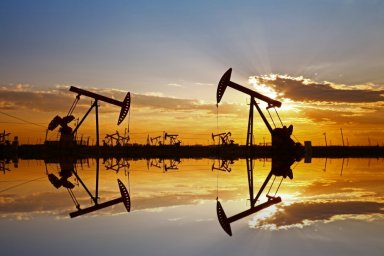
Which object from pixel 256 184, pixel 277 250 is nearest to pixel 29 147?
pixel 256 184

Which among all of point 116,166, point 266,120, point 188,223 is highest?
point 266,120

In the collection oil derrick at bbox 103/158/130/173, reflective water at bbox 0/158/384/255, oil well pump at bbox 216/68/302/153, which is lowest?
reflective water at bbox 0/158/384/255

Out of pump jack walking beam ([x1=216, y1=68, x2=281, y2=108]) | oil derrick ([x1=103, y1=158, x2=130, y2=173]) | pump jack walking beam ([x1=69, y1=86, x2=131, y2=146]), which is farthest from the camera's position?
pump jack walking beam ([x1=69, y1=86, x2=131, y2=146])

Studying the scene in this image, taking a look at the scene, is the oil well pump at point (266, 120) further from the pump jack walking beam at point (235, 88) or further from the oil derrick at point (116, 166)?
the oil derrick at point (116, 166)

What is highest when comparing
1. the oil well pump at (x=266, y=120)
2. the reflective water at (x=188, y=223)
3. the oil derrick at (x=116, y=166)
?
the oil well pump at (x=266, y=120)

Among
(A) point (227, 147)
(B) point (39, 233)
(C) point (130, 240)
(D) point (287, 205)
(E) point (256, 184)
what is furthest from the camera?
(A) point (227, 147)

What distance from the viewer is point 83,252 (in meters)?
7.05

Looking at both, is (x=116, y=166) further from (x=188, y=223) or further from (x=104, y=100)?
(x=188, y=223)

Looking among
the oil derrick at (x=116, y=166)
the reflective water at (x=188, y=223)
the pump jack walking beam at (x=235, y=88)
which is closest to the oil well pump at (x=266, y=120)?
the pump jack walking beam at (x=235, y=88)

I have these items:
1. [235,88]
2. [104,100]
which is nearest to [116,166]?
[235,88]

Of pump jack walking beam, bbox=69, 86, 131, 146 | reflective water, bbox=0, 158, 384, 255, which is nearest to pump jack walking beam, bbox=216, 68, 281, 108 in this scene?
pump jack walking beam, bbox=69, 86, 131, 146

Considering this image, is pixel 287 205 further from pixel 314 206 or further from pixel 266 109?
pixel 266 109

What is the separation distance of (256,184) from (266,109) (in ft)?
88.8

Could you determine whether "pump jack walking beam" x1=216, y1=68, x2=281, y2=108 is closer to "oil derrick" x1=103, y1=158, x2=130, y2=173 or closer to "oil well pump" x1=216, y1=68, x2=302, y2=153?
"oil well pump" x1=216, y1=68, x2=302, y2=153
